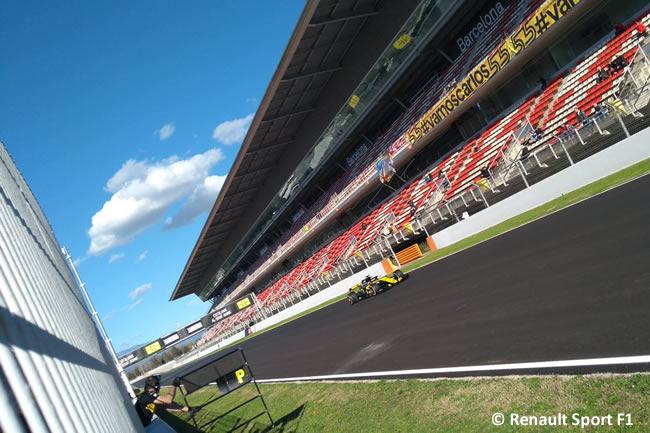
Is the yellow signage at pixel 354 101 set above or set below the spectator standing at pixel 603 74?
above

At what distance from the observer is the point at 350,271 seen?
27.6m

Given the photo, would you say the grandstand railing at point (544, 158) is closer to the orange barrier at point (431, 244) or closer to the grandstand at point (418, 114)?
the grandstand at point (418, 114)

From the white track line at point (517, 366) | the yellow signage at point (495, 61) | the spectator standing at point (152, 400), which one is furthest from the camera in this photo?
the yellow signage at point (495, 61)

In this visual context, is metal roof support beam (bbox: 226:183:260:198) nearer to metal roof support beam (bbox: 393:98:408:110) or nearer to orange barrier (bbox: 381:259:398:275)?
metal roof support beam (bbox: 393:98:408:110)

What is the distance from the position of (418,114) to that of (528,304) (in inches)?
783

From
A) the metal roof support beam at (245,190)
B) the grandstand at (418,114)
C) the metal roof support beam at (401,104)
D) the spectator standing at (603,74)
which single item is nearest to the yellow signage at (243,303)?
the grandstand at (418,114)

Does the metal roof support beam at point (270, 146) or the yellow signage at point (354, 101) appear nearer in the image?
the yellow signage at point (354, 101)

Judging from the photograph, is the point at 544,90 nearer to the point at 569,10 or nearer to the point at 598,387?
the point at 569,10

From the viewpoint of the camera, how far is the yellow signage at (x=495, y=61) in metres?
16.7

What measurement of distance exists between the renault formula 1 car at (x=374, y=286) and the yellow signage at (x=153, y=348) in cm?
3105

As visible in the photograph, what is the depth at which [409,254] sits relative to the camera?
22.6m

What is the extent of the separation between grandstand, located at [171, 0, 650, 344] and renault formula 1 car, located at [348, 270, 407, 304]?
4.13 meters

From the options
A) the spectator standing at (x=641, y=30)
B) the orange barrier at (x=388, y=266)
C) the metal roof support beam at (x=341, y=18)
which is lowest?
the orange barrier at (x=388, y=266)

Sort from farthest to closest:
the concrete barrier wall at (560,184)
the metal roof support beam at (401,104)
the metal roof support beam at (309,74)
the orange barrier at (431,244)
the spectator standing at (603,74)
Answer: the metal roof support beam at (401,104) → the metal roof support beam at (309,74) → the orange barrier at (431,244) → the spectator standing at (603,74) → the concrete barrier wall at (560,184)
